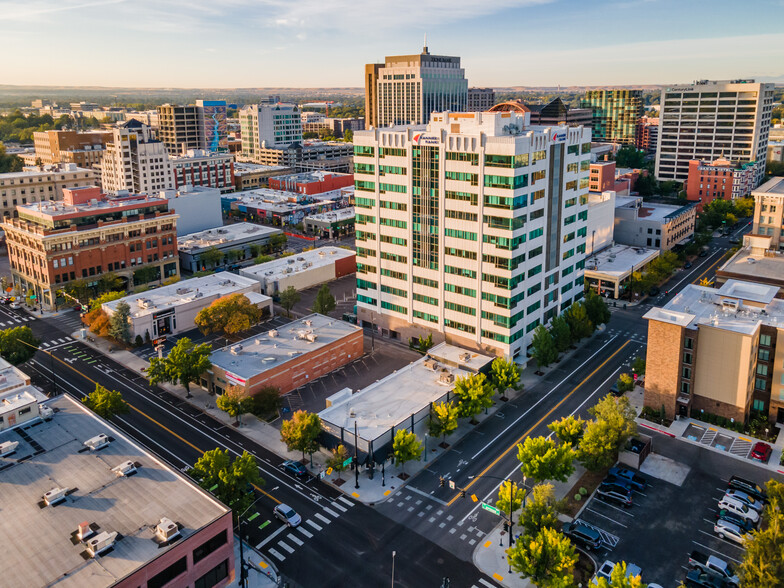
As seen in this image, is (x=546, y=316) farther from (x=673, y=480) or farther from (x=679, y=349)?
(x=673, y=480)

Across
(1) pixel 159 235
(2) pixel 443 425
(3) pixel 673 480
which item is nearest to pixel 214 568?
(2) pixel 443 425

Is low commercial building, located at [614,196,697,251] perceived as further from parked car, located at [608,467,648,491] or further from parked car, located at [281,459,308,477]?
parked car, located at [281,459,308,477]

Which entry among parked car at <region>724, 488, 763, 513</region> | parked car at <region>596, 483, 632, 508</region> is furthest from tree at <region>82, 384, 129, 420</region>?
parked car at <region>724, 488, 763, 513</region>

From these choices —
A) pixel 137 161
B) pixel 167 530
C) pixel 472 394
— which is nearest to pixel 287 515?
pixel 167 530

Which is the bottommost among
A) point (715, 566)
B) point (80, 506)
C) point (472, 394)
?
point (715, 566)

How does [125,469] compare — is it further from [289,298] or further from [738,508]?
[289,298]

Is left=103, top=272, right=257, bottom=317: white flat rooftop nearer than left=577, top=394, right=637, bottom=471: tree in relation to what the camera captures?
No
